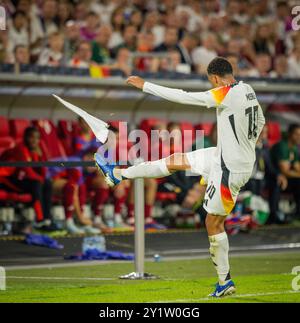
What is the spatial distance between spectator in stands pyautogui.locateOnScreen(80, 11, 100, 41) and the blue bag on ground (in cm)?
525

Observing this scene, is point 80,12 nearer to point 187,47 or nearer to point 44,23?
point 44,23

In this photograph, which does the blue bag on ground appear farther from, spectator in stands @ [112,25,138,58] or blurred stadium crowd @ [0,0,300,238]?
spectator in stands @ [112,25,138,58]

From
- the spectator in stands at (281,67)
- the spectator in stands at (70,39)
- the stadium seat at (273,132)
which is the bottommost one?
the stadium seat at (273,132)

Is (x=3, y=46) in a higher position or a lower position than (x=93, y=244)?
higher

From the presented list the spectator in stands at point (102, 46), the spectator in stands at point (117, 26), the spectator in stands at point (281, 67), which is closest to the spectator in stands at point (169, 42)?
the spectator in stands at point (117, 26)

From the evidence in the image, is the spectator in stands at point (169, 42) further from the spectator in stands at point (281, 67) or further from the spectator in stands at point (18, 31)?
the spectator in stands at point (18, 31)

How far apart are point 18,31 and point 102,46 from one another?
1677mm

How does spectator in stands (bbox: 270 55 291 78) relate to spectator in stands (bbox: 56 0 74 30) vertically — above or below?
below

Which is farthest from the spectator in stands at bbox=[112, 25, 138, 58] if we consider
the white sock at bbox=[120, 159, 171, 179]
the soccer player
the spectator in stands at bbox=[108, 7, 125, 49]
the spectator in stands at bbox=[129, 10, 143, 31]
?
the soccer player

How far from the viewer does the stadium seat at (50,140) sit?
670 inches

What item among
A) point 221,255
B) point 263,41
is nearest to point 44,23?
point 263,41

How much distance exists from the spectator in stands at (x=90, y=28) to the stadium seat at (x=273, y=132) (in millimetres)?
3876

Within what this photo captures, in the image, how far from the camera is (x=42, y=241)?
15.2 metres

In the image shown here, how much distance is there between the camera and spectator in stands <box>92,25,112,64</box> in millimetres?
18812
